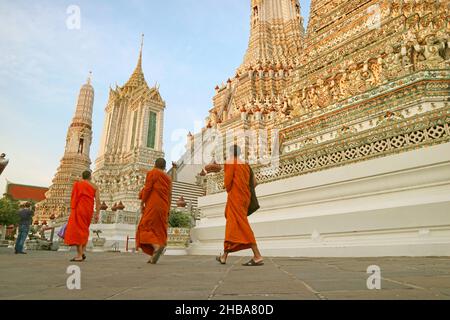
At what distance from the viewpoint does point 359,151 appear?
583 centimetres

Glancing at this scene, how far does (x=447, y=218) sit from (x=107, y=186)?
30.7 metres

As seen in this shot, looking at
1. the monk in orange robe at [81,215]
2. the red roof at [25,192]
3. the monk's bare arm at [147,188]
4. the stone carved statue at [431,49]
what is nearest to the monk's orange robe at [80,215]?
the monk in orange robe at [81,215]

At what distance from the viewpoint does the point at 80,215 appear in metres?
5.04

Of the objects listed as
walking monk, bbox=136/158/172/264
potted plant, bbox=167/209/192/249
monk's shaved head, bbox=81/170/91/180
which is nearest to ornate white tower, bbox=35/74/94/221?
potted plant, bbox=167/209/192/249

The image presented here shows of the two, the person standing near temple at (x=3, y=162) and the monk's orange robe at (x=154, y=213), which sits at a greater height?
the person standing near temple at (x=3, y=162)

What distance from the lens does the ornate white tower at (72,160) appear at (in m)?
32.7

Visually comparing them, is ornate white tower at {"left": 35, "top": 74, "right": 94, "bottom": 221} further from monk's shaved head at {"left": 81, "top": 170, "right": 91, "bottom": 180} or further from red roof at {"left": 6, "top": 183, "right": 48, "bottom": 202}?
Answer: monk's shaved head at {"left": 81, "top": 170, "right": 91, "bottom": 180}

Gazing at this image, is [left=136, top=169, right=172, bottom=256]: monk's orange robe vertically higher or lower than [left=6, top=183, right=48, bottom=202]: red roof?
lower

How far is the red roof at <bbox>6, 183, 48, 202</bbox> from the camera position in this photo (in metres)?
45.5

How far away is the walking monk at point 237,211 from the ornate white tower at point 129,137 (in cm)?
2448

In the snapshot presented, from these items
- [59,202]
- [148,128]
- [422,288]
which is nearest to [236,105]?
[148,128]

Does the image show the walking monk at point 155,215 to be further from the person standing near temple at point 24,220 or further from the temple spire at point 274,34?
the temple spire at point 274,34
